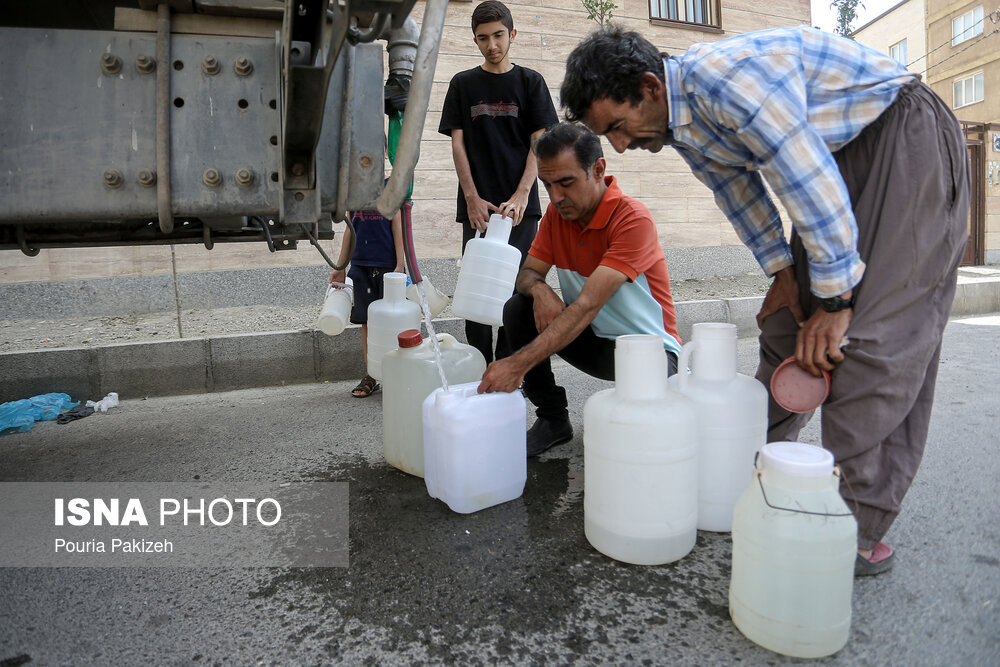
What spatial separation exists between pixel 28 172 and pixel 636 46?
1469 mm

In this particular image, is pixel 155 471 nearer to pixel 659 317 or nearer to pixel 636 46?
pixel 659 317

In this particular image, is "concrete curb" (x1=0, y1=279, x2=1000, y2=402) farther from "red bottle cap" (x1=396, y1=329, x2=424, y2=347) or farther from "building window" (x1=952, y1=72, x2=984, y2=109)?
"building window" (x1=952, y1=72, x2=984, y2=109)

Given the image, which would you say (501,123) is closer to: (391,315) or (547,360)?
(391,315)

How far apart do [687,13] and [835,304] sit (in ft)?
23.9

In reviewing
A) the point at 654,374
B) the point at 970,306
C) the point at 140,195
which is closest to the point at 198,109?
the point at 140,195

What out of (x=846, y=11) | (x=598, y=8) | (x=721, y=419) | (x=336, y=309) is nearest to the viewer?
(x=721, y=419)

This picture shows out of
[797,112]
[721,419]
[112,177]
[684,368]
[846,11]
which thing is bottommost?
[721,419]

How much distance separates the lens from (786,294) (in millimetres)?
1789

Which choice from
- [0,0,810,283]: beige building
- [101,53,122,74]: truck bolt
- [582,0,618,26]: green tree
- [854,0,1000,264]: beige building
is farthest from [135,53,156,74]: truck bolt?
[854,0,1000,264]: beige building

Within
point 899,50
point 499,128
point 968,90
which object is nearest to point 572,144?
point 499,128

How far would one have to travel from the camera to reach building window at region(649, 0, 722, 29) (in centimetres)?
741

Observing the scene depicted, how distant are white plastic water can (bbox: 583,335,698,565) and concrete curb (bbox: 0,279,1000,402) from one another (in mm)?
2711

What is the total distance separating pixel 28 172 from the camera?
154cm

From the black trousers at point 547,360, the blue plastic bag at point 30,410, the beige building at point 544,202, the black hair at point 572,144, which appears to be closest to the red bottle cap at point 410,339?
the black trousers at point 547,360
